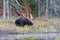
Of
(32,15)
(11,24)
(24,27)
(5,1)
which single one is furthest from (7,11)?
(24,27)

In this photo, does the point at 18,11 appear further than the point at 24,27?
Yes

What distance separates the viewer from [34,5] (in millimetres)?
18734

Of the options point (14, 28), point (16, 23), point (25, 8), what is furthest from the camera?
point (25, 8)

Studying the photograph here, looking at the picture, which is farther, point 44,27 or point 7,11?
point 7,11

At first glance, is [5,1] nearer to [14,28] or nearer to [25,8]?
[25,8]

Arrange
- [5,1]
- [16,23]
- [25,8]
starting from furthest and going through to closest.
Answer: [25,8]
[5,1]
[16,23]

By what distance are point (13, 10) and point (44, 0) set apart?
2.89 meters

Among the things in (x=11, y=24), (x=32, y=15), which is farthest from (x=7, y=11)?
(x=11, y=24)

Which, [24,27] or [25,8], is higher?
[25,8]

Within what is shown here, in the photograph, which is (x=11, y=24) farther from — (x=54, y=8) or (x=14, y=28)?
(x=54, y=8)

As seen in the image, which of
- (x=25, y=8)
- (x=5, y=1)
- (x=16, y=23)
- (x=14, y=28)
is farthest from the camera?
(x=25, y=8)

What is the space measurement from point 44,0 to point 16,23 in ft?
20.2

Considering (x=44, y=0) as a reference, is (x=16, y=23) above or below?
below

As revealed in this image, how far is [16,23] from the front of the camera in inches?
516
